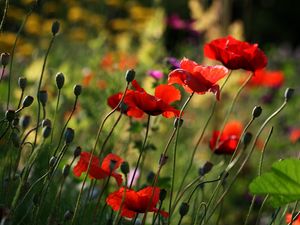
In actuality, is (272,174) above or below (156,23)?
below

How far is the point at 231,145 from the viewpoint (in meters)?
1.86

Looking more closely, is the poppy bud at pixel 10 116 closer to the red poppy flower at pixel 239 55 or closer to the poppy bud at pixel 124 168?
the poppy bud at pixel 124 168

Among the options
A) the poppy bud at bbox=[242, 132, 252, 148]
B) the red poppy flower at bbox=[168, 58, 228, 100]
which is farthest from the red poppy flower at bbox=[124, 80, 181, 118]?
the poppy bud at bbox=[242, 132, 252, 148]

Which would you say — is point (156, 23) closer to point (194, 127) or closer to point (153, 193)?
point (194, 127)

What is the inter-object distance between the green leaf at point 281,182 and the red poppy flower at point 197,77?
0.26m

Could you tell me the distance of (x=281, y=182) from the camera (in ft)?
4.31

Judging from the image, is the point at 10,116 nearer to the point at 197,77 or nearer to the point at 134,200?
the point at 134,200

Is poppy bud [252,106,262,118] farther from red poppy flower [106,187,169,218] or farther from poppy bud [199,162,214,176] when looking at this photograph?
red poppy flower [106,187,169,218]

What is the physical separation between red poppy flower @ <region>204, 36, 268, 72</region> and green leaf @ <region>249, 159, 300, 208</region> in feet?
1.29

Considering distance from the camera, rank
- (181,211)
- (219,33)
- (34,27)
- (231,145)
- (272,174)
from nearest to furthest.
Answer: (272,174) < (181,211) < (231,145) < (219,33) < (34,27)

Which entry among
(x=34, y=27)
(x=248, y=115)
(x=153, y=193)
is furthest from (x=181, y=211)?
(x=34, y=27)

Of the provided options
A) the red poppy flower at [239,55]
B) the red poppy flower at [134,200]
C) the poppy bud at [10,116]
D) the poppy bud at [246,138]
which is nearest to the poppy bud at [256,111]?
the poppy bud at [246,138]

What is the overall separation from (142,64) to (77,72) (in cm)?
66

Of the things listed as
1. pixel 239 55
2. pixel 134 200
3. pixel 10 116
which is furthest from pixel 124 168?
pixel 239 55
